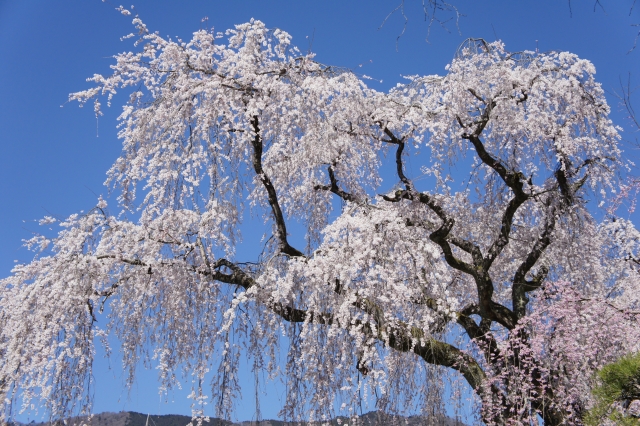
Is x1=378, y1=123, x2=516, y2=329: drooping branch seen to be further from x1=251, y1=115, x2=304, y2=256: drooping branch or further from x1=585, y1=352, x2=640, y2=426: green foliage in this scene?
x1=585, y1=352, x2=640, y2=426: green foliage

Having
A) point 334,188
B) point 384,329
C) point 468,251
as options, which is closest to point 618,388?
point 384,329

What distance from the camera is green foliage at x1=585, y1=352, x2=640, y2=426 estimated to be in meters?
3.71

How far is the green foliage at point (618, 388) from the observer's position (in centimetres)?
371

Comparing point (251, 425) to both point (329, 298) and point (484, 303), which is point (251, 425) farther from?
point (484, 303)

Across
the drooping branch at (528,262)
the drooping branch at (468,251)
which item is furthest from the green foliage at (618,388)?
the drooping branch at (528,262)

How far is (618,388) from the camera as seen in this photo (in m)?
3.78

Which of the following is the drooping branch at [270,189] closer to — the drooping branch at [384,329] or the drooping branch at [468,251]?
the drooping branch at [384,329]

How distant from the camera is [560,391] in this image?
19.2 ft

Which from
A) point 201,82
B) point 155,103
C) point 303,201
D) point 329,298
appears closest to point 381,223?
point 329,298

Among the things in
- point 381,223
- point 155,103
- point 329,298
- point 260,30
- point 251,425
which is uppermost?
point 260,30

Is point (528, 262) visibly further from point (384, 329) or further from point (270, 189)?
point (270, 189)

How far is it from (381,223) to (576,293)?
89.5 inches

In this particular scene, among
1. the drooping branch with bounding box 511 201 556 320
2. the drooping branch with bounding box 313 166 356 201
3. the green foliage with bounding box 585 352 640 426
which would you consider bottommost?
the green foliage with bounding box 585 352 640 426

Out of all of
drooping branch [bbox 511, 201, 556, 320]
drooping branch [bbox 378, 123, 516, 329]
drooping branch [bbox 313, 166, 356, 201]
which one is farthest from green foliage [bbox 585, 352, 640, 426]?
drooping branch [bbox 313, 166, 356, 201]
